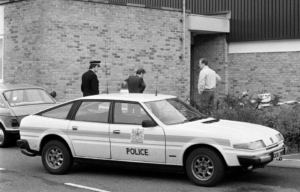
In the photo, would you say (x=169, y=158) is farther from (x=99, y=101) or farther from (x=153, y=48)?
(x=153, y=48)

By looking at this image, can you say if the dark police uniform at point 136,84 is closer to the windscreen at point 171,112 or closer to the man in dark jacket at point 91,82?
the man in dark jacket at point 91,82

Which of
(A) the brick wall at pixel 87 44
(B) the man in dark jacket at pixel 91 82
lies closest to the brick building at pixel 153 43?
(A) the brick wall at pixel 87 44

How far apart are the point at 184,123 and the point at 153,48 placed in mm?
10478

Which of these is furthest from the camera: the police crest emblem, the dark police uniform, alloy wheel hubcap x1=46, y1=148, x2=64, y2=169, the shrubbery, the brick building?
the brick building

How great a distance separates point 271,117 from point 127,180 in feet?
14.3

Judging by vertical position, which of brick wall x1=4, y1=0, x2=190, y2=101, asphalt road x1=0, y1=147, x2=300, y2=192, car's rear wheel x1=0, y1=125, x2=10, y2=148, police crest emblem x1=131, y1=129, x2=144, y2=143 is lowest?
asphalt road x1=0, y1=147, x2=300, y2=192

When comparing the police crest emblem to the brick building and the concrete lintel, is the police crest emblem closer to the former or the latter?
the brick building

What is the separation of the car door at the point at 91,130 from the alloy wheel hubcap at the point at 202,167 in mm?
1511

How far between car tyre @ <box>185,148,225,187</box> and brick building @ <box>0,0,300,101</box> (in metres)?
9.06

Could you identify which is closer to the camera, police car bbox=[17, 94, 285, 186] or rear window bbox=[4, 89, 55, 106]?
police car bbox=[17, 94, 285, 186]

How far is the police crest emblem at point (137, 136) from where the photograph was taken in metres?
8.63

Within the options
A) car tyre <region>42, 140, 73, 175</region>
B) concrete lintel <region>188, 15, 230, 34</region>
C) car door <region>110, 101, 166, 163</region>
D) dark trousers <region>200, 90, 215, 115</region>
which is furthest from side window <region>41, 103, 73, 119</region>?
concrete lintel <region>188, 15, 230, 34</region>

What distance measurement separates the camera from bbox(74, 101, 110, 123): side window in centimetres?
915

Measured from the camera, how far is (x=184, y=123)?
28.7 ft
